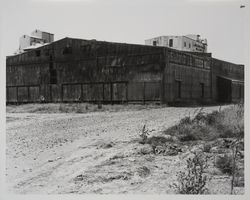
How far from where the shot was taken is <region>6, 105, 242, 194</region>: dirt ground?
3635 mm

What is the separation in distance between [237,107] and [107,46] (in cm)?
189

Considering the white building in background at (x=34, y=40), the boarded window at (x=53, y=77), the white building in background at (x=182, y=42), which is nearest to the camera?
the white building in background at (x=182, y=42)

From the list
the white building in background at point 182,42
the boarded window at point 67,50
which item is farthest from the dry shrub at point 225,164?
the boarded window at point 67,50

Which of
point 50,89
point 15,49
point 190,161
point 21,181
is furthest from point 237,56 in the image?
point 21,181

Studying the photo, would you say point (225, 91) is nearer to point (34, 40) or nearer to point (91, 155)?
point (91, 155)

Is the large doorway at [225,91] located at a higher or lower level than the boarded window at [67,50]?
lower

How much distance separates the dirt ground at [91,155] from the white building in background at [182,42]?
0.80 meters

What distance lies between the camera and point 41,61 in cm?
457

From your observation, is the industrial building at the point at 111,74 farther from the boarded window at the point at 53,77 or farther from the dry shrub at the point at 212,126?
the dry shrub at the point at 212,126

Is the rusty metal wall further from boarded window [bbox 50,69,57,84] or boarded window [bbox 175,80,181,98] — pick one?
boarded window [bbox 50,69,57,84]

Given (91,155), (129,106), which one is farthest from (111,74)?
(91,155)

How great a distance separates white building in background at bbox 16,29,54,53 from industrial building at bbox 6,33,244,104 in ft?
0.39

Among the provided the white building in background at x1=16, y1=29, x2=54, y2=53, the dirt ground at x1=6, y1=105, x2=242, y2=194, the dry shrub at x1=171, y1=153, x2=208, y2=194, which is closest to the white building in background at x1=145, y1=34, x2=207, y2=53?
the dirt ground at x1=6, y1=105, x2=242, y2=194

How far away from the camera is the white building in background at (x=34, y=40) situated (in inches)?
158
